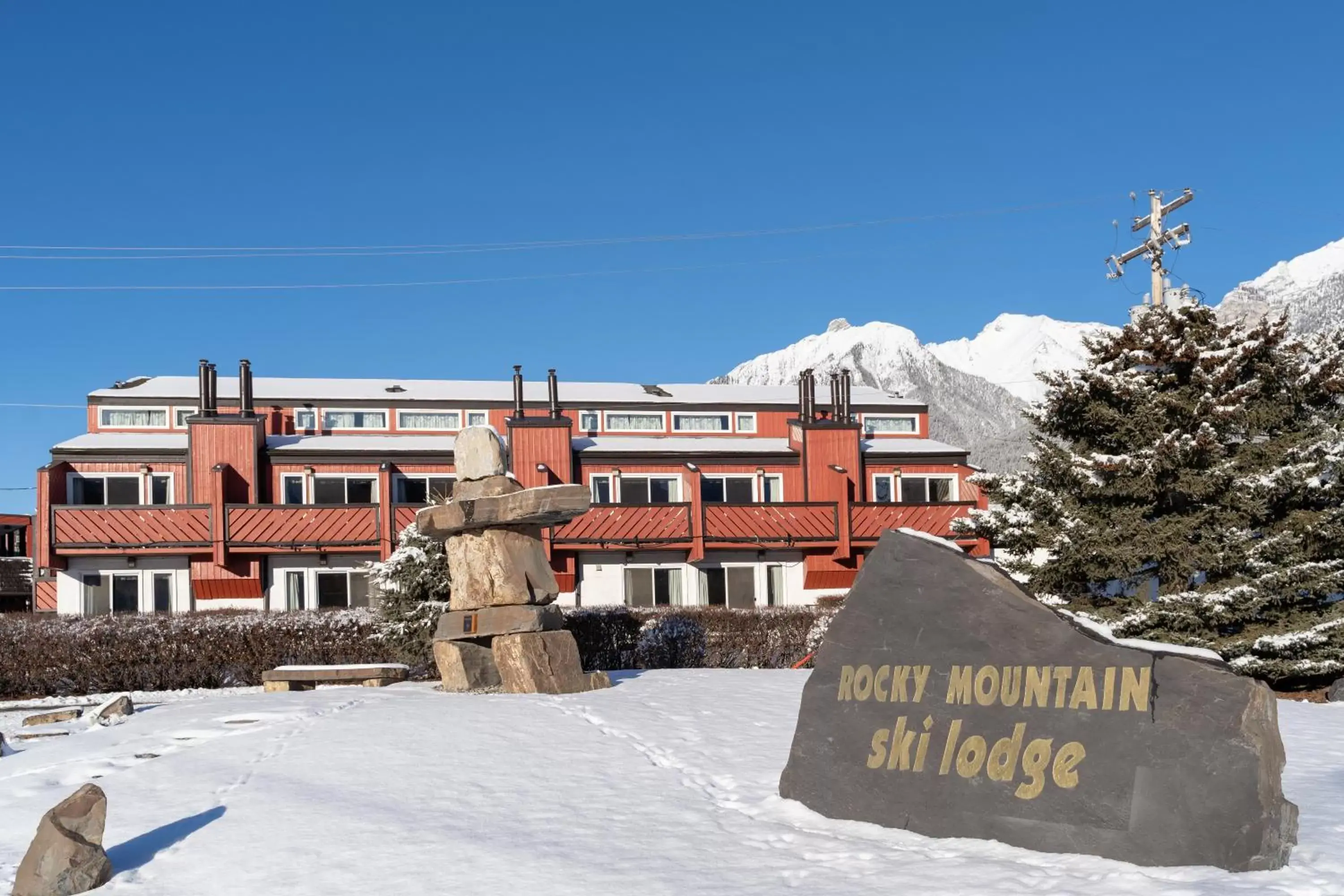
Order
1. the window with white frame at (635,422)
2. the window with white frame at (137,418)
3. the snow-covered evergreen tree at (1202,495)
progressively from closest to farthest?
1. the snow-covered evergreen tree at (1202,495)
2. the window with white frame at (137,418)
3. the window with white frame at (635,422)

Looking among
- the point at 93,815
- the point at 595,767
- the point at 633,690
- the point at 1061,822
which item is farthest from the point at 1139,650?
the point at 633,690

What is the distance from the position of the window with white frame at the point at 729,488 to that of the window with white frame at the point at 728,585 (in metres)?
2.04

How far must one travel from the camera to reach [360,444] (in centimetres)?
3403

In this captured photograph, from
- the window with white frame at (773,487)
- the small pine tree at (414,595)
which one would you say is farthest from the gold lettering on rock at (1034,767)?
the window with white frame at (773,487)

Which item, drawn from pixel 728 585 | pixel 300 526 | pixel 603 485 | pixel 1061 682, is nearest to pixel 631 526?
pixel 603 485

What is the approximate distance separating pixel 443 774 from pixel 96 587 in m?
24.9

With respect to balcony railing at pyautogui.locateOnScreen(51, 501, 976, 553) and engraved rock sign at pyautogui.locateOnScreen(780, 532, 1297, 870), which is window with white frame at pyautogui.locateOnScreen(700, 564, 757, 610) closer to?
balcony railing at pyautogui.locateOnScreen(51, 501, 976, 553)

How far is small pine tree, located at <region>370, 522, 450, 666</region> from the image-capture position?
1859 centimetres

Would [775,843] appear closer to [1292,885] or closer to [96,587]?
[1292,885]

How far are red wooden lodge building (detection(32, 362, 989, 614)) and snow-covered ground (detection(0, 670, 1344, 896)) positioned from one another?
61.8ft

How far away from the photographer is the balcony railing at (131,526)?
2948cm

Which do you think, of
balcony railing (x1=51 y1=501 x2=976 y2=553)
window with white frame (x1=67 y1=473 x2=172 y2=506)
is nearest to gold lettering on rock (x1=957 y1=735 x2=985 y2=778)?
balcony railing (x1=51 y1=501 x2=976 y2=553)

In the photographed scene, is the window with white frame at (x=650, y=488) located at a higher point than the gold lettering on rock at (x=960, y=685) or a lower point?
higher

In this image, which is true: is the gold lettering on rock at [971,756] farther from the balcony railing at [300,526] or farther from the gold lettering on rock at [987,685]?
the balcony railing at [300,526]
